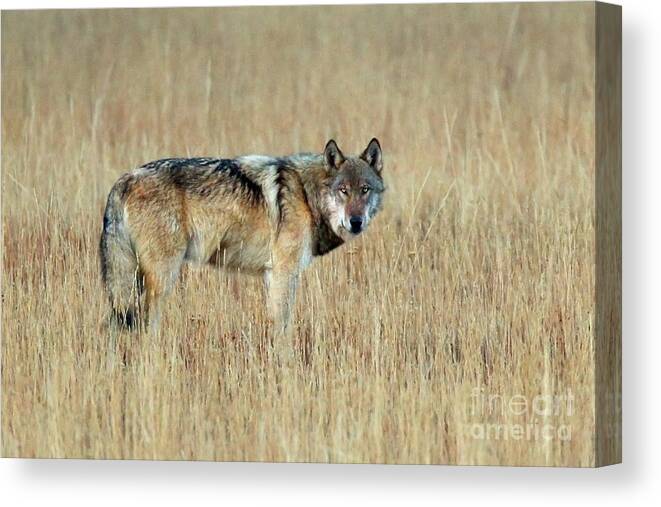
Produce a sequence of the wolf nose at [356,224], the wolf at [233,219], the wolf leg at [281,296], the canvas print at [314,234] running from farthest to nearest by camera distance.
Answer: the wolf nose at [356,224]
the wolf at [233,219]
the wolf leg at [281,296]
the canvas print at [314,234]

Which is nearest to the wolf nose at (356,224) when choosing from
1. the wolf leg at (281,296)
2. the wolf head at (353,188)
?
the wolf head at (353,188)

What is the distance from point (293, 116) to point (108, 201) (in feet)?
4.00

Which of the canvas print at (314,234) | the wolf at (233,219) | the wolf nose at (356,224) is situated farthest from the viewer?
the wolf nose at (356,224)

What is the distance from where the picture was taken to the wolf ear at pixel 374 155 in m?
9.71

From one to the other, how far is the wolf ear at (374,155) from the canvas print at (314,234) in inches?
0.9

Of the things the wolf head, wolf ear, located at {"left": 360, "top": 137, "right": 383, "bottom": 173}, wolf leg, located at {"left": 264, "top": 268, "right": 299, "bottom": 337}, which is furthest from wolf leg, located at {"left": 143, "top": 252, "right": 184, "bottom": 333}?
wolf ear, located at {"left": 360, "top": 137, "right": 383, "bottom": 173}

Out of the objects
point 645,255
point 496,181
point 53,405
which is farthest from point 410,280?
point 53,405

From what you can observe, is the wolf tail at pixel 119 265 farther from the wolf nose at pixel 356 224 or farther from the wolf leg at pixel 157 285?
the wolf nose at pixel 356 224

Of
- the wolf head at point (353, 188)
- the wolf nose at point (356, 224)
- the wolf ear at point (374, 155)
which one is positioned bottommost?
the wolf nose at point (356, 224)

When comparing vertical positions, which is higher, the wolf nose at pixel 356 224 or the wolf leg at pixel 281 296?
the wolf nose at pixel 356 224

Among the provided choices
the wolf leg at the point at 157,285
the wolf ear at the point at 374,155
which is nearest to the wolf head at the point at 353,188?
the wolf ear at the point at 374,155

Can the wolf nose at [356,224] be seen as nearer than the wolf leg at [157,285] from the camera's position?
No

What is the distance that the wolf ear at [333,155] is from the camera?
9711mm

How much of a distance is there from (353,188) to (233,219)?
745mm
